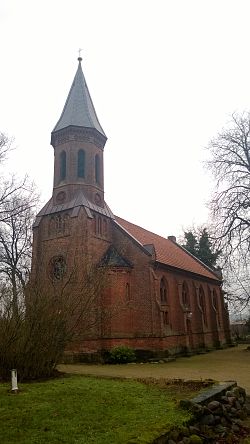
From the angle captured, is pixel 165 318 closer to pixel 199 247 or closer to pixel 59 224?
pixel 59 224

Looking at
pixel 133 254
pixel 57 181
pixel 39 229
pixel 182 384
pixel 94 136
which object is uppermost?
pixel 94 136

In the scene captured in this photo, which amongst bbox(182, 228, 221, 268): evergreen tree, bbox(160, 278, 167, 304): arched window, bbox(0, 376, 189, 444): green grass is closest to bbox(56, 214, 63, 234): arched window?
bbox(160, 278, 167, 304): arched window

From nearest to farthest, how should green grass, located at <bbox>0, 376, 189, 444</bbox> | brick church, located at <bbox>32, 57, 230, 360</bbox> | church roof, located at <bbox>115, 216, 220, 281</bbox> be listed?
green grass, located at <bbox>0, 376, 189, 444</bbox> → brick church, located at <bbox>32, 57, 230, 360</bbox> → church roof, located at <bbox>115, 216, 220, 281</bbox>

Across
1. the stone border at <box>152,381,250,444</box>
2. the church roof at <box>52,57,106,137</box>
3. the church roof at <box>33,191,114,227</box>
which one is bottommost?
the stone border at <box>152,381,250,444</box>

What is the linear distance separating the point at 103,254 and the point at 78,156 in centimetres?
744

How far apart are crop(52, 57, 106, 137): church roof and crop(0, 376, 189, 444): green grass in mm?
20658

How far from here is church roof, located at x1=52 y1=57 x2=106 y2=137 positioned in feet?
92.7

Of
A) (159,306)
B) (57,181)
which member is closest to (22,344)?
(159,306)

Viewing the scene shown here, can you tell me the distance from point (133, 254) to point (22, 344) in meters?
13.4

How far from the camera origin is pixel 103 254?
25156 millimetres

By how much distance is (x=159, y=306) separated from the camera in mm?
23703

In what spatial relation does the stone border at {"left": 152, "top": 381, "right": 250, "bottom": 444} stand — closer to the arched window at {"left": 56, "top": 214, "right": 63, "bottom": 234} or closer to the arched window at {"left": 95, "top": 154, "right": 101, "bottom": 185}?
the arched window at {"left": 56, "top": 214, "right": 63, "bottom": 234}

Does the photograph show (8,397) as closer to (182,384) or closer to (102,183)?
(182,384)

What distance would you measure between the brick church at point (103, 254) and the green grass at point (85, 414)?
1053cm
